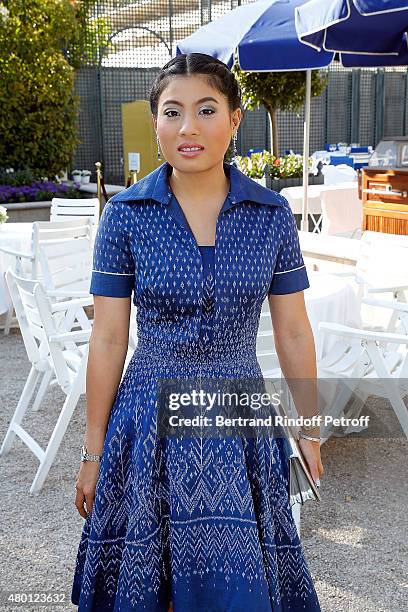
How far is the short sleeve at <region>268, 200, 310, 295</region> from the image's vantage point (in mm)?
1861

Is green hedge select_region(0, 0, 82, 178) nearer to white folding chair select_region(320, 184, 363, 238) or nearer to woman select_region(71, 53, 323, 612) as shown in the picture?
white folding chair select_region(320, 184, 363, 238)

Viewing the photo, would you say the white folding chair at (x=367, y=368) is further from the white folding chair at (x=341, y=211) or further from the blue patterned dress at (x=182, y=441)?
the white folding chair at (x=341, y=211)

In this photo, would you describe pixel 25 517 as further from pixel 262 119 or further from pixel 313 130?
pixel 313 130

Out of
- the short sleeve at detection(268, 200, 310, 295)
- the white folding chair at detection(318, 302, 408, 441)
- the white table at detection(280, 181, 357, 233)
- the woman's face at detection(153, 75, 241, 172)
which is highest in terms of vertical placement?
the woman's face at detection(153, 75, 241, 172)

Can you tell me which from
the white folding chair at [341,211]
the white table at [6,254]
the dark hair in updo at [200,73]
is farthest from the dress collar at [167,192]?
the white folding chair at [341,211]

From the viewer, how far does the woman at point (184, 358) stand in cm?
175

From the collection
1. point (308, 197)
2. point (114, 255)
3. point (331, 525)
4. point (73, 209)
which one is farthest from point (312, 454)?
point (308, 197)

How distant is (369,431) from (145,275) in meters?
2.77

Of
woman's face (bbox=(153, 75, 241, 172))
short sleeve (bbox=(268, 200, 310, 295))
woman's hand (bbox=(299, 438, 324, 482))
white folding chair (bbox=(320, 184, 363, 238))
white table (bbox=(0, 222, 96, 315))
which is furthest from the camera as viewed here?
white folding chair (bbox=(320, 184, 363, 238))

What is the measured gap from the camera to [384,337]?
3416mm

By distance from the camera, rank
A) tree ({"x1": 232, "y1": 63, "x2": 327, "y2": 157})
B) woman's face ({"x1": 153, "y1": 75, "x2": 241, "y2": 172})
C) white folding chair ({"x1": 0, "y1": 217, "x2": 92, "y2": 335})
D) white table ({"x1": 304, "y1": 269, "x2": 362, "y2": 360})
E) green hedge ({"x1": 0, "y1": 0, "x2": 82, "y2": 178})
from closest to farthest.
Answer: woman's face ({"x1": 153, "y1": 75, "x2": 241, "y2": 172}), white table ({"x1": 304, "y1": 269, "x2": 362, "y2": 360}), white folding chair ({"x1": 0, "y1": 217, "x2": 92, "y2": 335}), tree ({"x1": 232, "y1": 63, "x2": 327, "y2": 157}), green hedge ({"x1": 0, "y1": 0, "x2": 82, "y2": 178})

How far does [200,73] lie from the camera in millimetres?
1754

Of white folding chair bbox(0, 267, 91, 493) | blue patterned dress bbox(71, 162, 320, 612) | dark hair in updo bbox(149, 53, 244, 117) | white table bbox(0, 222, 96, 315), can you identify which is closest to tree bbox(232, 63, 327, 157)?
white table bbox(0, 222, 96, 315)

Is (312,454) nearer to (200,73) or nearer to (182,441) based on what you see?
(182,441)
